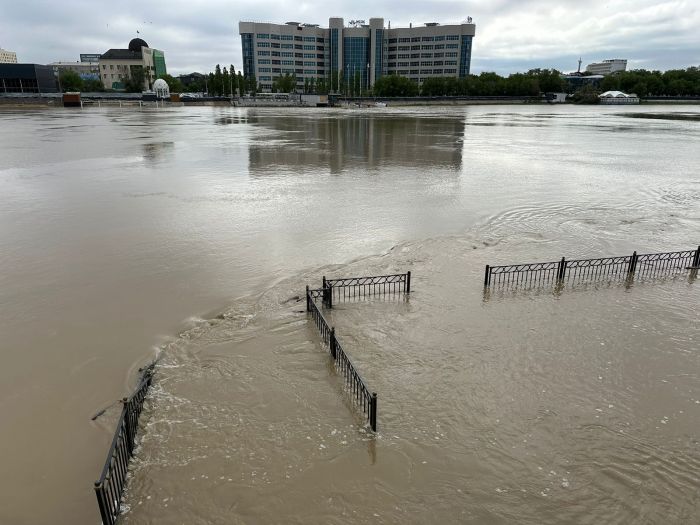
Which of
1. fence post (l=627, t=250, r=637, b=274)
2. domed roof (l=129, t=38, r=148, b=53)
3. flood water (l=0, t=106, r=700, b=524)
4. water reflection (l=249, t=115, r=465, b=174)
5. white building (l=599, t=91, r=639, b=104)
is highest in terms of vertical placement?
domed roof (l=129, t=38, r=148, b=53)

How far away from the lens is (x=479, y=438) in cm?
798

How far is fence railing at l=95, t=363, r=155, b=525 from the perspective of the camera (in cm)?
601

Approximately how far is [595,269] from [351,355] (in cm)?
948

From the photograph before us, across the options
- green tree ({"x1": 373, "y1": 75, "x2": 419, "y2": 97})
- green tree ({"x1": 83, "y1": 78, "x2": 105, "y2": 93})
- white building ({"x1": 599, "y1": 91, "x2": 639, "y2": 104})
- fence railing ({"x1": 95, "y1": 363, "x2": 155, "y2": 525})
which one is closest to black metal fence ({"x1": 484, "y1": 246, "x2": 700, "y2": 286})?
fence railing ({"x1": 95, "y1": 363, "x2": 155, "y2": 525})

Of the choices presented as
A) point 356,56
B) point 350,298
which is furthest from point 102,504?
point 356,56

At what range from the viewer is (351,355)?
1046 centimetres

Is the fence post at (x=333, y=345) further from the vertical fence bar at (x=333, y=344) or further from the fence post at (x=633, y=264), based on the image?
the fence post at (x=633, y=264)

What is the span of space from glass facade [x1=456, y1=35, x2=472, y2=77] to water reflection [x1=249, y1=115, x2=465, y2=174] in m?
144

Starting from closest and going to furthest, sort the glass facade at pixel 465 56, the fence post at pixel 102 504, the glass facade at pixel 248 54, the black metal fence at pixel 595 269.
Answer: the fence post at pixel 102 504, the black metal fence at pixel 595 269, the glass facade at pixel 248 54, the glass facade at pixel 465 56

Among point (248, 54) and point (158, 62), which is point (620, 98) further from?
point (158, 62)

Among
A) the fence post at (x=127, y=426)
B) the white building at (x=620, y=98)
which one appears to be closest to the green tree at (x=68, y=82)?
the white building at (x=620, y=98)

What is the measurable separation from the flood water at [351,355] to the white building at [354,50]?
589 ft

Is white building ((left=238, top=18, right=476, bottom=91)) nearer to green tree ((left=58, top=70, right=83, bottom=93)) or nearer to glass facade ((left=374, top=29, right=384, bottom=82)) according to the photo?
glass facade ((left=374, top=29, right=384, bottom=82))

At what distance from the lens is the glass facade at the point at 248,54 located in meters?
186
